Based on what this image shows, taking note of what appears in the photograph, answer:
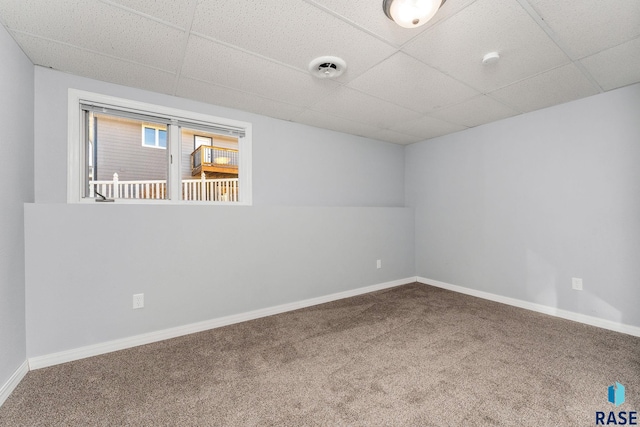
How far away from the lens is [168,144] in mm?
2695

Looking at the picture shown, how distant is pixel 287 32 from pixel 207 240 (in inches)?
78.0

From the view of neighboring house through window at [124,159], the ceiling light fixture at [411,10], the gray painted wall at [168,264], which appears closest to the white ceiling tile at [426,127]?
the gray painted wall at [168,264]

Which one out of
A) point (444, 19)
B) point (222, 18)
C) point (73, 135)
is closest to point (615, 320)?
point (444, 19)

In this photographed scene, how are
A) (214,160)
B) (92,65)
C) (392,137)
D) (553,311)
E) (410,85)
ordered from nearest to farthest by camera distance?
(92,65) < (410,85) < (553,311) < (214,160) < (392,137)

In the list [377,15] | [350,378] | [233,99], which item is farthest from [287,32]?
[350,378]

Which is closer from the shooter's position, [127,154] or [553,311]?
[127,154]

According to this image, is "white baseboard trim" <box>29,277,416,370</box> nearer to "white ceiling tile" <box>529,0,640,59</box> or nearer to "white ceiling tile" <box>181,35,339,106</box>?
"white ceiling tile" <box>181,35,339,106</box>

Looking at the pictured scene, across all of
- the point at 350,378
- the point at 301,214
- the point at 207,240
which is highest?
the point at 301,214

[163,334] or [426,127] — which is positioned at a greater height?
[426,127]

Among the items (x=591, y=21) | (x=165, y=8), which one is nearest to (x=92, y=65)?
(x=165, y=8)

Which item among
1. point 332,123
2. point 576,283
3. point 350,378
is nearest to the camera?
point 350,378

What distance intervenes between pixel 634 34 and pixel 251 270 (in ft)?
11.8

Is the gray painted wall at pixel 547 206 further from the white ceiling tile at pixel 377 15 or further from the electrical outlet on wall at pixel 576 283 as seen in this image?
the white ceiling tile at pixel 377 15

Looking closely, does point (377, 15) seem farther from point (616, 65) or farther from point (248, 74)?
point (616, 65)
